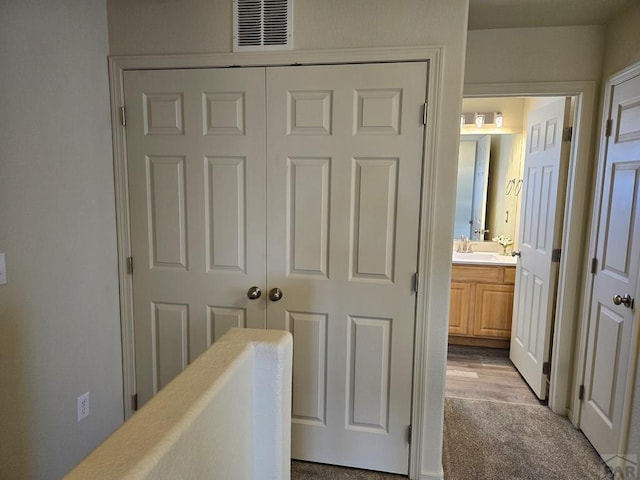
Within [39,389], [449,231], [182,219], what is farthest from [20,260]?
[449,231]

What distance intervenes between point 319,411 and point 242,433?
108cm

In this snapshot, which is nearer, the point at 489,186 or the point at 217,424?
the point at 217,424

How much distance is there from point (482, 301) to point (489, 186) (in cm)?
110

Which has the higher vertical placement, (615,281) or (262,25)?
(262,25)

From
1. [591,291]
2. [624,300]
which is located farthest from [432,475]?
[591,291]

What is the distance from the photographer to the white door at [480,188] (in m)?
3.85

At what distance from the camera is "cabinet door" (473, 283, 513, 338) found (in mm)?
3604

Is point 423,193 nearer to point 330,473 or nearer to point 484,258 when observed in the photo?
point 330,473

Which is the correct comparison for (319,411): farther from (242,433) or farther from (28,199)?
(28,199)

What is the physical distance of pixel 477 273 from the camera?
3.61 metres

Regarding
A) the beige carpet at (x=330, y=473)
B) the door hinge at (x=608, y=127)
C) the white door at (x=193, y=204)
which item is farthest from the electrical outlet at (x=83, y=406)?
the door hinge at (x=608, y=127)

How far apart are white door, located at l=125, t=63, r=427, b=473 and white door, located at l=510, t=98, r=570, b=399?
1.31 metres

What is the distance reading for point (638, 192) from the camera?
1971mm

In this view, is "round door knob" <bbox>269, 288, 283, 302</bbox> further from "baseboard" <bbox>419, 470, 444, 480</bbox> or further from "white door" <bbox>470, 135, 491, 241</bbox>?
"white door" <bbox>470, 135, 491, 241</bbox>
